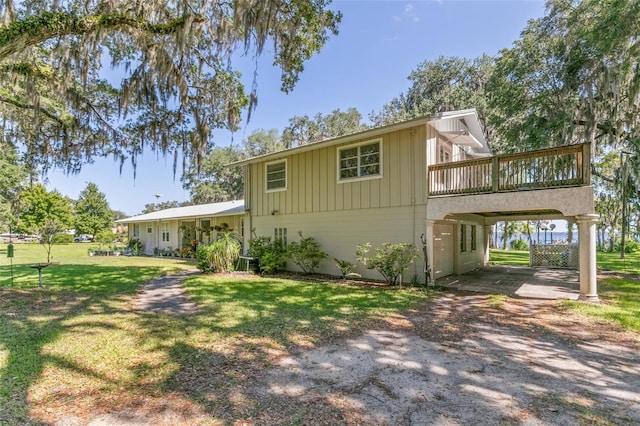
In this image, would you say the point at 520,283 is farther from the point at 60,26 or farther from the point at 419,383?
the point at 60,26

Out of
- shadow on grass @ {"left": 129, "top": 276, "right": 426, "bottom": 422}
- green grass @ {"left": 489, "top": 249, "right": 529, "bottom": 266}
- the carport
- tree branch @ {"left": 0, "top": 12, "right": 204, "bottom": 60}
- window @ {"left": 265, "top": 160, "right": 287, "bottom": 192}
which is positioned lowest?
green grass @ {"left": 489, "top": 249, "right": 529, "bottom": 266}

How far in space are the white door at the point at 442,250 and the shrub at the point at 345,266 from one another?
2.60m

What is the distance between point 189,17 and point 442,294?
27.6 feet

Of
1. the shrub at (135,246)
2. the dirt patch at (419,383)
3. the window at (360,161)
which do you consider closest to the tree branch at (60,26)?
the window at (360,161)

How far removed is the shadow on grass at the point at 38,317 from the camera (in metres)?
3.12

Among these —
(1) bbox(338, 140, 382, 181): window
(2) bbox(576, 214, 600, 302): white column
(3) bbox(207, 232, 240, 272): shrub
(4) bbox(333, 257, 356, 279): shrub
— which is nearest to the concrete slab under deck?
(2) bbox(576, 214, 600, 302): white column

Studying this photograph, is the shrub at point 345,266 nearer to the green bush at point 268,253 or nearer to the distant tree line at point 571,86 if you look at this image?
the green bush at point 268,253

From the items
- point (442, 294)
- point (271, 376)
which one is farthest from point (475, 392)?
point (442, 294)

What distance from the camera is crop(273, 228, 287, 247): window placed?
12805mm

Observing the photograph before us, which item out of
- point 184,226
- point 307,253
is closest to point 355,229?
point 307,253

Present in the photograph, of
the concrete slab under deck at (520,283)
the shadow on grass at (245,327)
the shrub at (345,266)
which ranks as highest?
the shrub at (345,266)

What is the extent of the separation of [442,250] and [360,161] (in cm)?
410

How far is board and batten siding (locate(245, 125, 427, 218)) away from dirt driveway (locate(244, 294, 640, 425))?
4946 millimetres

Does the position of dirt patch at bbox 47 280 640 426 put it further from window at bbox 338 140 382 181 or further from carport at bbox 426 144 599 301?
window at bbox 338 140 382 181
